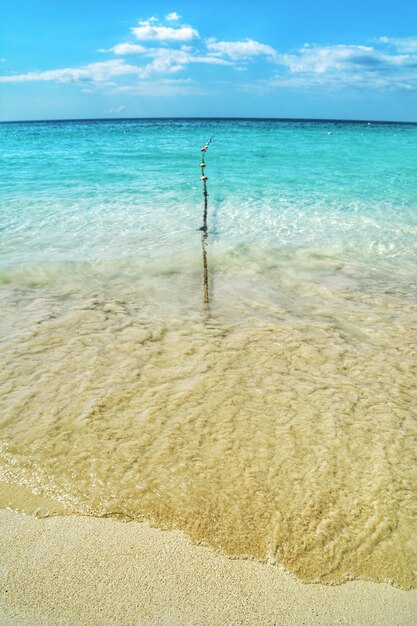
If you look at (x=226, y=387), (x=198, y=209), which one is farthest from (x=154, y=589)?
(x=198, y=209)

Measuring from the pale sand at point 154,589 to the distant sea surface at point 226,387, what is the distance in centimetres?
10

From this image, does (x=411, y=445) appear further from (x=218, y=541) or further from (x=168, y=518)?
(x=168, y=518)

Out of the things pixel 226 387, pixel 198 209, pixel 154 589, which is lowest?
pixel 154 589

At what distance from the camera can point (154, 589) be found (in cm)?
197

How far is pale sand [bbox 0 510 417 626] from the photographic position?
73.9 inches

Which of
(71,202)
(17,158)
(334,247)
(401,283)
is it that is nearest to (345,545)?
(401,283)

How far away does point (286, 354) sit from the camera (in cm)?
386

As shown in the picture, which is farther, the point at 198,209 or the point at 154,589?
the point at 198,209

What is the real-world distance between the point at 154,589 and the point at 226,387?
162 centimetres

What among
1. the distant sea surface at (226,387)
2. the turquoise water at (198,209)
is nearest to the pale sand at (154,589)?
the distant sea surface at (226,387)

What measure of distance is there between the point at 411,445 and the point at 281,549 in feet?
4.11

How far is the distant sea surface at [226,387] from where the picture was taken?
233 cm

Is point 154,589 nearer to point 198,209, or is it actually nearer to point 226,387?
point 226,387

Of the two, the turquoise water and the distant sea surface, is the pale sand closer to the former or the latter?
the distant sea surface
